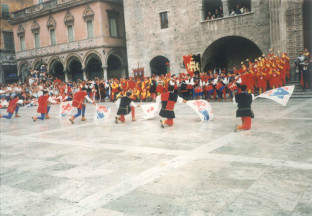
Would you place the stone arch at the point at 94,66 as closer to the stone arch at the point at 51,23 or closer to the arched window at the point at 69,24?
the arched window at the point at 69,24

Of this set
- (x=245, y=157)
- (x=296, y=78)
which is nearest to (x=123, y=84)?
(x=296, y=78)

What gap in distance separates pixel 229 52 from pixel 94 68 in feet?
51.3

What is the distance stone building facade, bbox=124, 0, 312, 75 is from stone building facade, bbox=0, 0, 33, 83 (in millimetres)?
19450

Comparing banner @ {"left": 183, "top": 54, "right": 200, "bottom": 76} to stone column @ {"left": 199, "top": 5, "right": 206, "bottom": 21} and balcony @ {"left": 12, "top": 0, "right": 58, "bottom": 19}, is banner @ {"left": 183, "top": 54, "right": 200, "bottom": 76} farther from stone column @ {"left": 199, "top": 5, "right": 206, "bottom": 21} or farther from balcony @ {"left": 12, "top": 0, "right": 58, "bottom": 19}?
balcony @ {"left": 12, "top": 0, "right": 58, "bottom": 19}

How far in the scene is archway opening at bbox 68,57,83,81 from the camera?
36.2 meters

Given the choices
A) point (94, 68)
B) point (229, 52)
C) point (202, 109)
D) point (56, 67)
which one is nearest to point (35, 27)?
point (56, 67)

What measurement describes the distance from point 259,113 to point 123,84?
12956 millimetres

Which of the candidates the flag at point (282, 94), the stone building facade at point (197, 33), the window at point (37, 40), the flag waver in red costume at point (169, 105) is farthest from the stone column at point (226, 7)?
the window at point (37, 40)

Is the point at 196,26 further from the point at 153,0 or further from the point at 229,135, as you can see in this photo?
the point at 229,135

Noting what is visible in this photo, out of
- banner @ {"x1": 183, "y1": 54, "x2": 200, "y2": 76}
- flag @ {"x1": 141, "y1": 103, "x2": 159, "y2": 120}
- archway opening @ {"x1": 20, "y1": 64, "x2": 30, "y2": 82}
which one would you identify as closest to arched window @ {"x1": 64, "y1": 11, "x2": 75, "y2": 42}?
archway opening @ {"x1": 20, "y1": 64, "x2": 30, "y2": 82}

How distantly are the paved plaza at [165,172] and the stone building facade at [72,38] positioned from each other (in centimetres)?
2382

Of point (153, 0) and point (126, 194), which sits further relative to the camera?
point (153, 0)

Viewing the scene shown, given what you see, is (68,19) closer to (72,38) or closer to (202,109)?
(72,38)

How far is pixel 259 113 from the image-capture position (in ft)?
37.1
